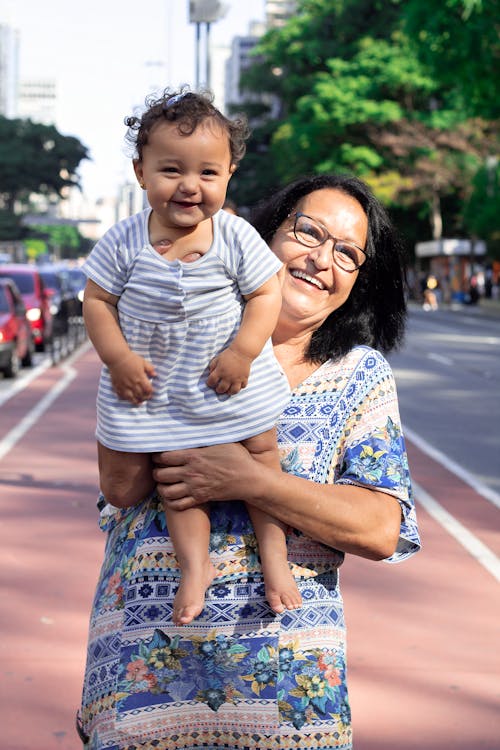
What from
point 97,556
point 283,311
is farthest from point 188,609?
point 97,556

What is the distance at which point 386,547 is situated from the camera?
3029 mm

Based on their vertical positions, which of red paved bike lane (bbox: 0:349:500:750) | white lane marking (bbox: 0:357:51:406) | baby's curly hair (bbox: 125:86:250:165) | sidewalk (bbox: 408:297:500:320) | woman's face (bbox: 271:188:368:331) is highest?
baby's curly hair (bbox: 125:86:250:165)

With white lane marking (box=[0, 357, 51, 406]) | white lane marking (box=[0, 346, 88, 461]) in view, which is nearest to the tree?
white lane marking (box=[0, 357, 51, 406])

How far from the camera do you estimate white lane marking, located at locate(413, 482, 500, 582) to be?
8.36m

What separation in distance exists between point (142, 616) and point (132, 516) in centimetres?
22

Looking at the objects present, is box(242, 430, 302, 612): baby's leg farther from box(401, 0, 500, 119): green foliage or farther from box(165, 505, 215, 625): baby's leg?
box(401, 0, 500, 119): green foliage

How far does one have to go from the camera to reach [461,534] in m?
9.23

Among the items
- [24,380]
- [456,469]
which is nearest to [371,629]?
[456,469]

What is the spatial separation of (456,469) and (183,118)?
9.84 metres

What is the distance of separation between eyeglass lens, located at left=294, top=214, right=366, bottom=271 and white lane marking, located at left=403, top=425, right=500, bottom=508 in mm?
7333

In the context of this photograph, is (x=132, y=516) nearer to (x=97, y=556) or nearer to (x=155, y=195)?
(x=155, y=195)

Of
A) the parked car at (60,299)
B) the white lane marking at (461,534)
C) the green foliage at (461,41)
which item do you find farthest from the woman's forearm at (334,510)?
the green foliage at (461,41)

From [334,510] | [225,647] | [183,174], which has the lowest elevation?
[225,647]

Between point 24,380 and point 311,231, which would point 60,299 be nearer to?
point 24,380
